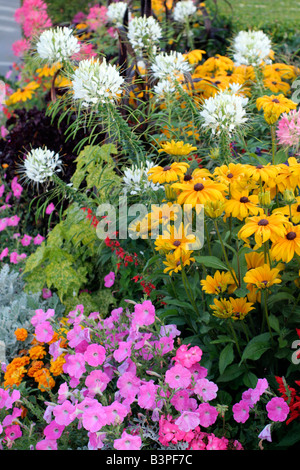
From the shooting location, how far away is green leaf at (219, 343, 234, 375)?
62.7 inches

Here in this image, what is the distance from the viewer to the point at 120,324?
2.00 meters

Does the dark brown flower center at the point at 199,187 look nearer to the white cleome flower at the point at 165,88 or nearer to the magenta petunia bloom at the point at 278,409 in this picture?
the magenta petunia bloom at the point at 278,409

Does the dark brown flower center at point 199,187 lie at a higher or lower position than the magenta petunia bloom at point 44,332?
higher

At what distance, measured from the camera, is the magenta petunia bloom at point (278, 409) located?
4.97 ft

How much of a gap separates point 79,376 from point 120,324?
303 millimetres

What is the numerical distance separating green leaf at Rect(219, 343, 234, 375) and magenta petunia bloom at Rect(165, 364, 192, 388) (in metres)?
0.11

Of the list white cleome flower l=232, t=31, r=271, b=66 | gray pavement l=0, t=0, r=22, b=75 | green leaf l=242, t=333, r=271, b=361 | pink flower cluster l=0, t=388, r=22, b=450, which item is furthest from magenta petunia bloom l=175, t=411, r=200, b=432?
gray pavement l=0, t=0, r=22, b=75

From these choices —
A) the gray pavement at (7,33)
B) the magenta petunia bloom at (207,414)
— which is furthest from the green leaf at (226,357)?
the gray pavement at (7,33)

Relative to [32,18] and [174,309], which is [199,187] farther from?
[32,18]

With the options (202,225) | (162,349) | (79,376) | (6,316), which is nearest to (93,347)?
(79,376)

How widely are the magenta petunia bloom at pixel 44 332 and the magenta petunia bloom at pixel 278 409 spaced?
0.96 metres

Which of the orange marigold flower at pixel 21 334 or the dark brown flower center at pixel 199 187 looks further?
the orange marigold flower at pixel 21 334

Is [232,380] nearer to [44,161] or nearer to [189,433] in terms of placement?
[189,433]

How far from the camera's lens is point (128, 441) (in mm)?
1488
